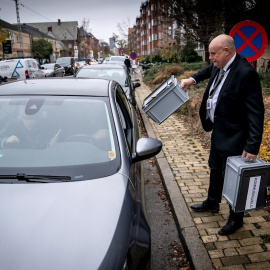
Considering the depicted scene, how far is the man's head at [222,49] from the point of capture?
280 cm

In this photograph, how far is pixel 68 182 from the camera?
212cm

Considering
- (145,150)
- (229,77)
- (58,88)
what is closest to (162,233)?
(145,150)

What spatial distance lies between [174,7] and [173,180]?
12766 millimetres

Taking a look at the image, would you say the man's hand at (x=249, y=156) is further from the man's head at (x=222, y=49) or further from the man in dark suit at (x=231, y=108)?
the man's head at (x=222, y=49)

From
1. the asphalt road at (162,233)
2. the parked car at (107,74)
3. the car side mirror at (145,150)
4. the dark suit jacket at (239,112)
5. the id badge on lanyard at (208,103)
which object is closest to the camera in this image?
the car side mirror at (145,150)

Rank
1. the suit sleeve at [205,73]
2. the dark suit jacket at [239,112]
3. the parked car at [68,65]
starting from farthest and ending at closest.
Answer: the parked car at [68,65] < the suit sleeve at [205,73] < the dark suit jacket at [239,112]

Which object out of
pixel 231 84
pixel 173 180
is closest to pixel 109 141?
pixel 231 84

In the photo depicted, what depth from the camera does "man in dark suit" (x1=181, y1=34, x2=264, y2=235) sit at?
2680 millimetres

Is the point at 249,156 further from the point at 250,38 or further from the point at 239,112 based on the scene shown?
the point at 250,38

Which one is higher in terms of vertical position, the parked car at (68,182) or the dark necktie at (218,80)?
the dark necktie at (218,80)

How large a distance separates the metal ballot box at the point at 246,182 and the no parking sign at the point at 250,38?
2281mm

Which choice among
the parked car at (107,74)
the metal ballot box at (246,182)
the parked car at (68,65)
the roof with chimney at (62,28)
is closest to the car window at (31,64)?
the parked car at (68,65)

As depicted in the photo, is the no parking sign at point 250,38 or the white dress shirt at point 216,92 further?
the no parking sign at point 250,38

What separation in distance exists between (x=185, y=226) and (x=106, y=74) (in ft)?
19.4
